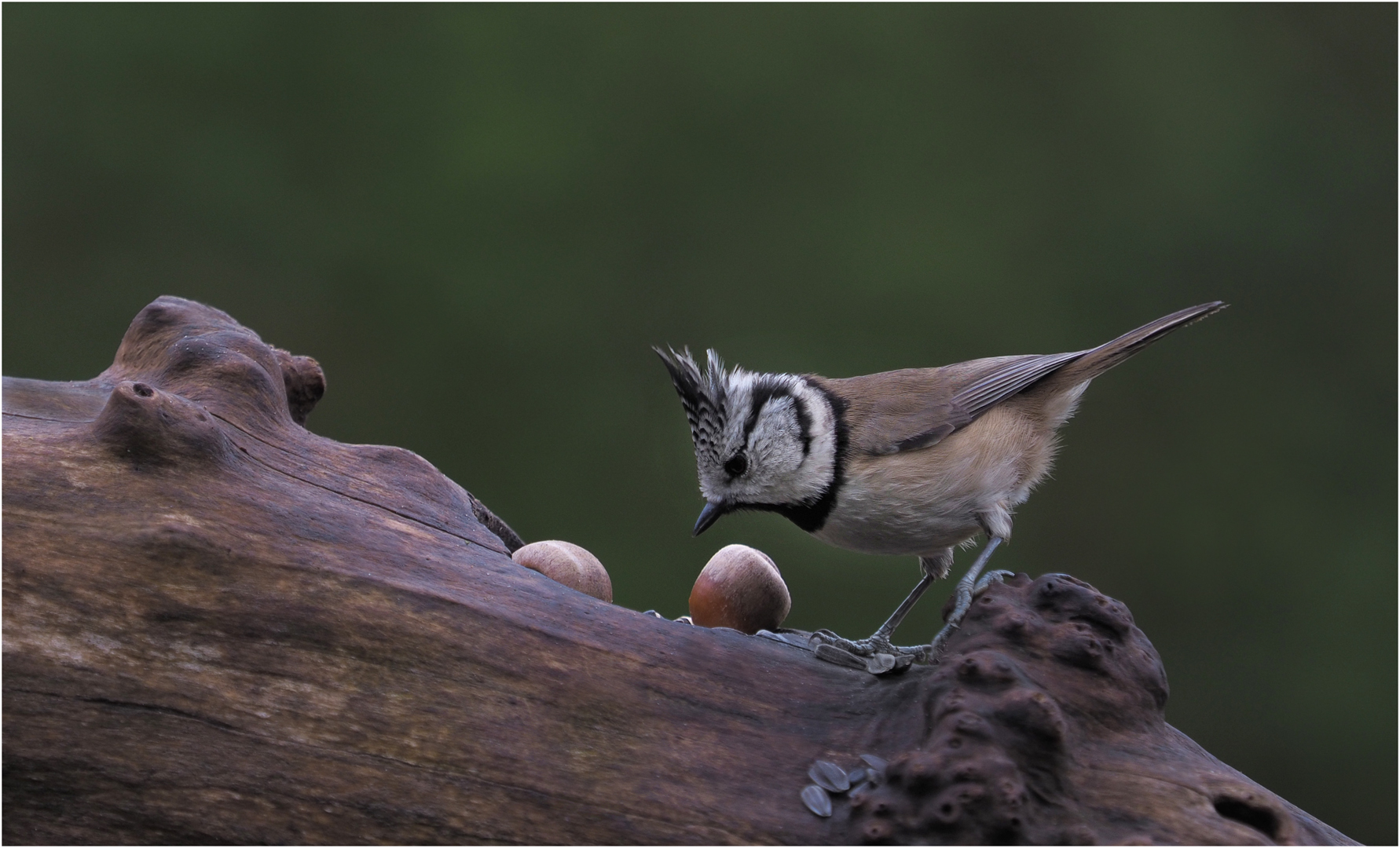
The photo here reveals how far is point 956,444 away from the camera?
6.17 ft

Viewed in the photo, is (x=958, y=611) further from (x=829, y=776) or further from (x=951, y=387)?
(x=951, y=387)

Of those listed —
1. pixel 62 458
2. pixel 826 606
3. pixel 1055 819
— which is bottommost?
pixel 826 606

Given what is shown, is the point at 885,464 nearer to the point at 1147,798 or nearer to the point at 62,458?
the point at 1147,798

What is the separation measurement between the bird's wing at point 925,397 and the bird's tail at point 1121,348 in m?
0.03

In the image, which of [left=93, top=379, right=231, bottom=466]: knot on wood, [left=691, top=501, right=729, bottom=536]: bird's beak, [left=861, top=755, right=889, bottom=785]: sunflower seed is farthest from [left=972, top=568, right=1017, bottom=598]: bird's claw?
[left=93, top=379, right=231, bottom=466]: knot on wood

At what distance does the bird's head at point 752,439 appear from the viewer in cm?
190

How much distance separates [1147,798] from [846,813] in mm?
353

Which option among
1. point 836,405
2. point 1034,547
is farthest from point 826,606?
point 836,405

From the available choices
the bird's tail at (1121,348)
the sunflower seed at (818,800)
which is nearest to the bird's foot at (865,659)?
the sunflower seed at (818,800)

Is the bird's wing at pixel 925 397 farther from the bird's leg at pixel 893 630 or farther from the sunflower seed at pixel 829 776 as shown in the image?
the sunflower seed at pixel 829 776

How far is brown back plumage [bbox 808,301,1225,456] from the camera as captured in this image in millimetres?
1890

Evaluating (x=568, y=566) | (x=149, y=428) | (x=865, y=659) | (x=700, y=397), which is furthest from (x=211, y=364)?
(x=865, y=659)

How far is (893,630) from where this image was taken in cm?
200

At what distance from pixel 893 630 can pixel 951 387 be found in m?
0.47
